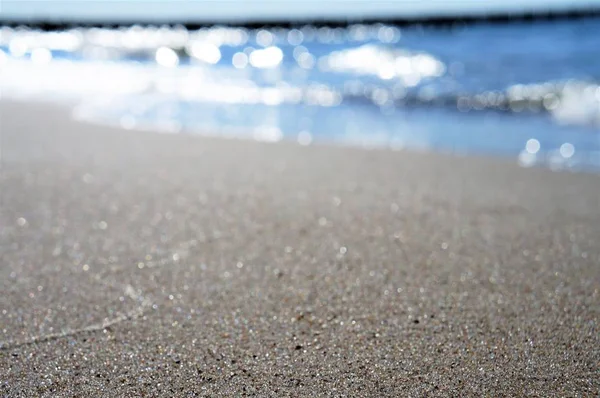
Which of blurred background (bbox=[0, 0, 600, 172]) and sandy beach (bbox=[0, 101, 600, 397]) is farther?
blurred background (bbox=[0, 0, 600, 172])

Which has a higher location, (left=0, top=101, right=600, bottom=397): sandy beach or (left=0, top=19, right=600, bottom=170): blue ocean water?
(left=0, top=19, right=600, bottom=170): blue ocean water

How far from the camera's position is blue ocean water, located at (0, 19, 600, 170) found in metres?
4.07

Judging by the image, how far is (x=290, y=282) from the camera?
1618 mm

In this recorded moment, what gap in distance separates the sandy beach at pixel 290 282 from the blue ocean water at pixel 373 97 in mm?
1202

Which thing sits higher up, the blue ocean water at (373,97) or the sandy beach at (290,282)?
the blue ocean water at (373,97)

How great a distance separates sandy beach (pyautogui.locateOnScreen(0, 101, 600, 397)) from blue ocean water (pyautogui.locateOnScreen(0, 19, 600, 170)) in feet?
3.94

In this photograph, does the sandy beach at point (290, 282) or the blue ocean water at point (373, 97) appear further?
the blue ocean water at point (373, 97)

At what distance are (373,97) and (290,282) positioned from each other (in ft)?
16.6

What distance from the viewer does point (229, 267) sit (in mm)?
1697

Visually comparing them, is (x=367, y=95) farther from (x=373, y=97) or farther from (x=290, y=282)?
(x=290, y=282)

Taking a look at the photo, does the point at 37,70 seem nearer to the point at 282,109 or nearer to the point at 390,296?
the point at 282,109

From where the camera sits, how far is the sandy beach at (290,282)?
1.22m

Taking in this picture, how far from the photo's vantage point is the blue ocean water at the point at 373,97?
4.07 m

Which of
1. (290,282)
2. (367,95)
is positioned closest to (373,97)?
(367,95)
